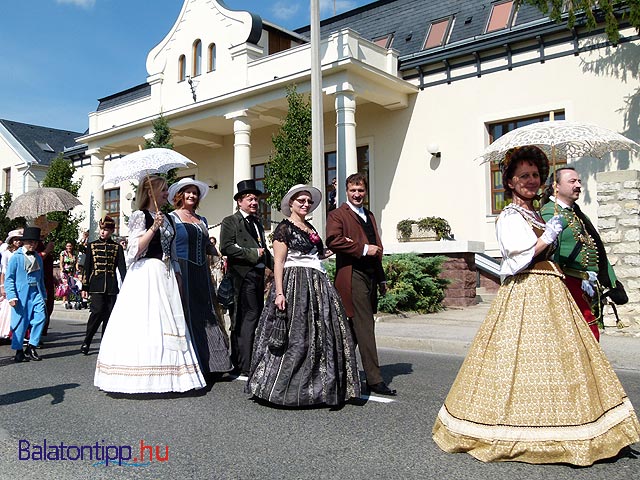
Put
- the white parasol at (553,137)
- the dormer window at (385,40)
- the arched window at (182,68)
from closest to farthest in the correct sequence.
→ the white parasol at (553,137) < the dormer window at (385,40) < the arched window at (182,68)

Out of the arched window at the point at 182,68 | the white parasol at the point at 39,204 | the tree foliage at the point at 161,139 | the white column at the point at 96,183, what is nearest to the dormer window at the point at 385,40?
the arched window at the point at 182,68

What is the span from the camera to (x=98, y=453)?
397 cm

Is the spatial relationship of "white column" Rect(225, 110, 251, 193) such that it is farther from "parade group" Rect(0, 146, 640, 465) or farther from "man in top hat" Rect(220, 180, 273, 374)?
"man in top hat" Rect(220, 180, 273, 374)

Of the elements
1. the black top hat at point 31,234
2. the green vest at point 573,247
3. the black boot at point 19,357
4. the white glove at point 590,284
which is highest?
the black top hat at point 31,234

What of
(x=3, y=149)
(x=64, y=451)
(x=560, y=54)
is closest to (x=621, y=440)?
(x=64, y=451)

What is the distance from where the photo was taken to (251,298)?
6.42 metres

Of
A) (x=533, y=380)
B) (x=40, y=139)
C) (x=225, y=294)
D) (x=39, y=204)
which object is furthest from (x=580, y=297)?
(x=40, y=139)

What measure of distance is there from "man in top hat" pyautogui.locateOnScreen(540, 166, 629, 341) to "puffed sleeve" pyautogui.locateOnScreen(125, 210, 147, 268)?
11.2 feet

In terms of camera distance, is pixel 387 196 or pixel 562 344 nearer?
pixel 562 344

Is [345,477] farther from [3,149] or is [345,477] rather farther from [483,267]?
[3,149]

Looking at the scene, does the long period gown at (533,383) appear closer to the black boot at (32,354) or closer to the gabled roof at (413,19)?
the black boot at (32,354)

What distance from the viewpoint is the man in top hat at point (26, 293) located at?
8.07m

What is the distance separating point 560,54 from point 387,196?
6.04m

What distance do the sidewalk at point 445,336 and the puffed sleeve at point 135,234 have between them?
4531mm
